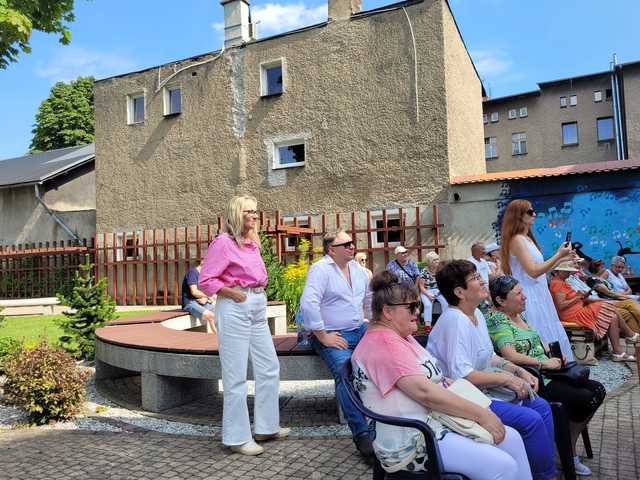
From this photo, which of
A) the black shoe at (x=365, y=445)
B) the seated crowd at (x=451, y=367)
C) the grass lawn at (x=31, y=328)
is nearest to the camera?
the seated crowd at (x=451, y=367)

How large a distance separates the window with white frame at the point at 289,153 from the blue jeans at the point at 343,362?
11703 mm

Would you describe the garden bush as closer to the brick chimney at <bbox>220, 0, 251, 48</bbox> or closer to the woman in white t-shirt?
the woman in white t-shirt

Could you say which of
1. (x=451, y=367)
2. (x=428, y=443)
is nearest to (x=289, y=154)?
(x=451, y=367)

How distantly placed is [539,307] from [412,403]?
6.58 ft

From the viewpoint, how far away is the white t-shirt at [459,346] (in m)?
2.99

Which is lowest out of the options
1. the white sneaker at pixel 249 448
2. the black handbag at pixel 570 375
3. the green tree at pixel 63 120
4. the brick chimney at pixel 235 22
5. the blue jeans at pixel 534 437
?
the white sneaker at pixel 249 448

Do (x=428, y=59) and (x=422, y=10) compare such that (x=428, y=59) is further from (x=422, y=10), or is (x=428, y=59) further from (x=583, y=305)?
(x=583, y=305)

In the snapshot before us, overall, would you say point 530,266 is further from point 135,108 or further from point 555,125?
point 555,125

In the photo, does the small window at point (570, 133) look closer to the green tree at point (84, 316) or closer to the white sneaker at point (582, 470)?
the green tree at point (84, 316)

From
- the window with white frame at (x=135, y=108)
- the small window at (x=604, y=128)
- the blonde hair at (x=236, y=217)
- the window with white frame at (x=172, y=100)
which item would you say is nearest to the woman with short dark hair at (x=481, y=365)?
the blonde hair at (x=236, y=217)

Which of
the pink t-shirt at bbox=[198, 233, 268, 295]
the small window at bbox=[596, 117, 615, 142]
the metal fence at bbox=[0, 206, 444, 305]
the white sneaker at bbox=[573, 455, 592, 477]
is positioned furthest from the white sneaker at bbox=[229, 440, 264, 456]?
the small window at bbox=[596, 117, 615, 142]

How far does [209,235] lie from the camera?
1681 cm

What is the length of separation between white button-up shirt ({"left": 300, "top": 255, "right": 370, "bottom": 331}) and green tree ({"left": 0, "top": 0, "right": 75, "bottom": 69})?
4.61 meters

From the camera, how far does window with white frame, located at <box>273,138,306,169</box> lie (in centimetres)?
1580
